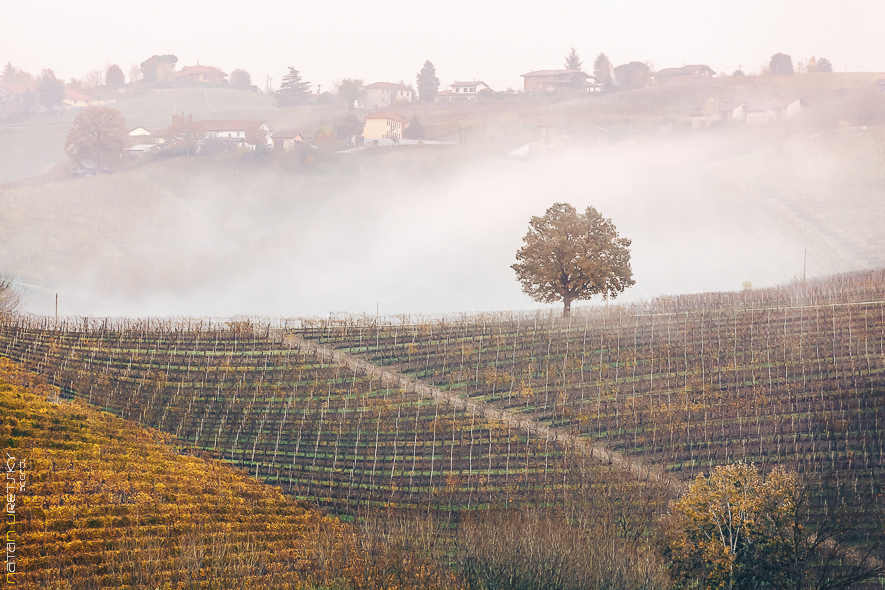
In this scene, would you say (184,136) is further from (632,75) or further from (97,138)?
(632,75)

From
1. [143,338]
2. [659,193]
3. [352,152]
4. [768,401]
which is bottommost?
[768,401]

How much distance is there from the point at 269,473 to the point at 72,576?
11759 mm

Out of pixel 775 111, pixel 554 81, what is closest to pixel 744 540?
pixel 775 111

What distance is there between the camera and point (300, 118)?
588 feet

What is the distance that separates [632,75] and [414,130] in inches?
2738

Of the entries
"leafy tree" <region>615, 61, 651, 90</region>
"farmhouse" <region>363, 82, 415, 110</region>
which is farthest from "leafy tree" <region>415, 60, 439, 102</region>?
"leafy tree" <region>615, 61, 651, 90</region>

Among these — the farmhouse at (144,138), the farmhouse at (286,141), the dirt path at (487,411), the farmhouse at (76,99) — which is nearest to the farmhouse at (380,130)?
the farmhouse at (286,141)

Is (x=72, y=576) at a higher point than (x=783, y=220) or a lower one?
lower

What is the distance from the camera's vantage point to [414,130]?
510ft

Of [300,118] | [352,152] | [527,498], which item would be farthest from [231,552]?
[300,118]

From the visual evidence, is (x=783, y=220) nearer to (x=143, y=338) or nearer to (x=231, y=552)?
(x=143, y=338)

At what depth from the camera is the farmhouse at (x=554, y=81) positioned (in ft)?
631

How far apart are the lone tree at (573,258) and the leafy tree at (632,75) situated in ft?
→ 504

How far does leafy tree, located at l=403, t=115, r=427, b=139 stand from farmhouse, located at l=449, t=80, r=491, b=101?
34050 mm
